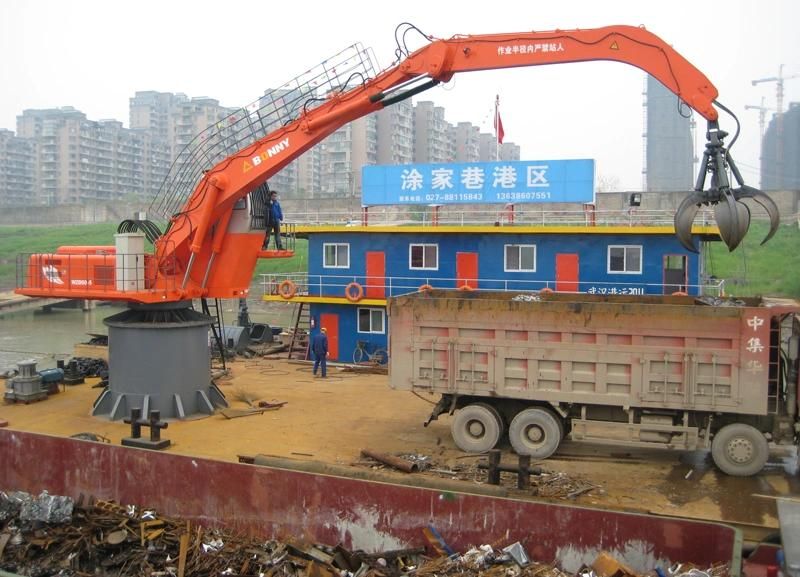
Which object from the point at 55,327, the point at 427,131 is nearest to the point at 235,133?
the point at 55,327

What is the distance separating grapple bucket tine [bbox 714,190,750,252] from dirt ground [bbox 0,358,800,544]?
10.7 feet

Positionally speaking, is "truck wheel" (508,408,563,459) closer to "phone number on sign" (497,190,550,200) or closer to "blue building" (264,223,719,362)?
"blue building" (264,223,719,362)

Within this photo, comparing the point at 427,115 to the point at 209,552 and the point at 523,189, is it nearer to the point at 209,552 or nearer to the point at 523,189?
the point at 523,189

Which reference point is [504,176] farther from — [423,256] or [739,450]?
[739,450]

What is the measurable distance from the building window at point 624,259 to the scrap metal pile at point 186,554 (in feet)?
44.1

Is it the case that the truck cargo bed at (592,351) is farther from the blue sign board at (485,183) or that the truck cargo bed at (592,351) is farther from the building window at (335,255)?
the building window at (335,255)

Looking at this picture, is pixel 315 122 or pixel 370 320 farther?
pixel 370 320

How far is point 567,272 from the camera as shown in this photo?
67.2ft

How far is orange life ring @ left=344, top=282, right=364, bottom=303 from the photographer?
69.8 feet

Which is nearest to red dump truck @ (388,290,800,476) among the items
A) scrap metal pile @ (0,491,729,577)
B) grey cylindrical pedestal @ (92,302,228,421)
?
scrap metal pile @ (0,491,729,577)

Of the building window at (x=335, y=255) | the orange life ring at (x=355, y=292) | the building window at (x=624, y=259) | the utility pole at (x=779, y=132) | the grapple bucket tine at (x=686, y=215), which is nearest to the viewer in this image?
the grapple bucket tine at (x=686, y=215)

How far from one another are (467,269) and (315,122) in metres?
9.01

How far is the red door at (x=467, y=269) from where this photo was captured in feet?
69.6

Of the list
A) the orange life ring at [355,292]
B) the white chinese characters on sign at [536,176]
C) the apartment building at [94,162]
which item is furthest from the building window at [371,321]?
the apartment building at [94,162]
